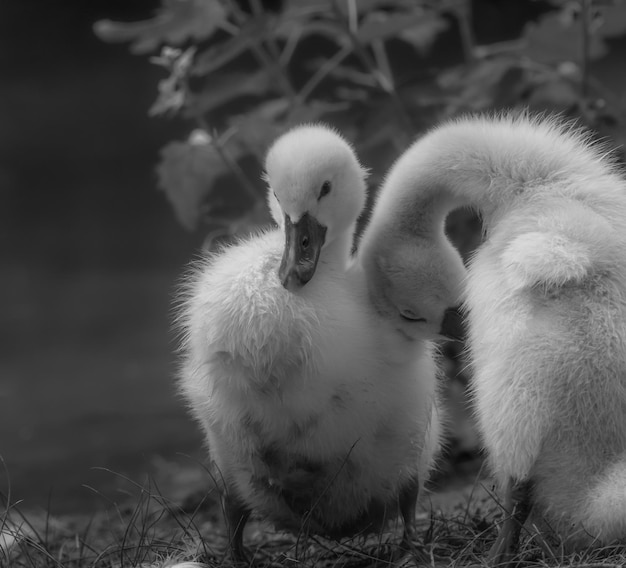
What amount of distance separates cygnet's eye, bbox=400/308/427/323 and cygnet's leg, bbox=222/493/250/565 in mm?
642

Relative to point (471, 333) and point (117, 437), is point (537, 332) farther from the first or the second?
point (117, 437)

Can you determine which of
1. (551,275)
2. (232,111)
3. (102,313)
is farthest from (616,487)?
(232,111)

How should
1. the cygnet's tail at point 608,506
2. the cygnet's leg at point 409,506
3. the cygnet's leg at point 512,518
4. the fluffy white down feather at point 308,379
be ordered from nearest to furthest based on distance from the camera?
the cygnet's tail at point 608,506
the cygnet's leg at point 512,518
the fluffy white down feather at point 308,379
the cygnet's leg at point 409,506

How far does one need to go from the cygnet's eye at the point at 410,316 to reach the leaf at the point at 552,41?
158 centimetres

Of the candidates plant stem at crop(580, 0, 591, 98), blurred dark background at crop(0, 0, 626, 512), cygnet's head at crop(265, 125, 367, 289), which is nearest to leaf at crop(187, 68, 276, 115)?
blurred dark background at crop(0, 0, 626, 512)

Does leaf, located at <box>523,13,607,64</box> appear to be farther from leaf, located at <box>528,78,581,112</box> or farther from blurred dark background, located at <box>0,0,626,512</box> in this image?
blurred dark background, located at <box>0,0,626,512</box>

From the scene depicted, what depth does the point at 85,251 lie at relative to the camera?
7781 millimetres

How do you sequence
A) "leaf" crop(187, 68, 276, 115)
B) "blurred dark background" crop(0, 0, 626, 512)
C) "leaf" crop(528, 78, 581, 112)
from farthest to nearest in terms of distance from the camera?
"blurred dark background" crop(0, 0, 626, 512) < "leaf" crop(528, 78, 581, 112) < "leaf" crop(187, 68, 276, 115)

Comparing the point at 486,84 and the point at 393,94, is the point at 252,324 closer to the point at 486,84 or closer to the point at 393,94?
the point at 393,94

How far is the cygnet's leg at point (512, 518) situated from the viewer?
221 centimetres

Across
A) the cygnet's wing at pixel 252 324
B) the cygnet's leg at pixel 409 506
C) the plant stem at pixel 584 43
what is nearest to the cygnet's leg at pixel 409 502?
the cygnet's leg at pixel 409 506

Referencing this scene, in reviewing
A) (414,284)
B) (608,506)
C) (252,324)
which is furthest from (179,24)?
(608,506)

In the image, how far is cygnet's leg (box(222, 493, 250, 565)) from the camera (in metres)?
2.71

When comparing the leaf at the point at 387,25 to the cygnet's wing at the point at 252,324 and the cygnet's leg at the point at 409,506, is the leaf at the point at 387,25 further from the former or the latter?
the cygnet's leg at the point at 409,506
